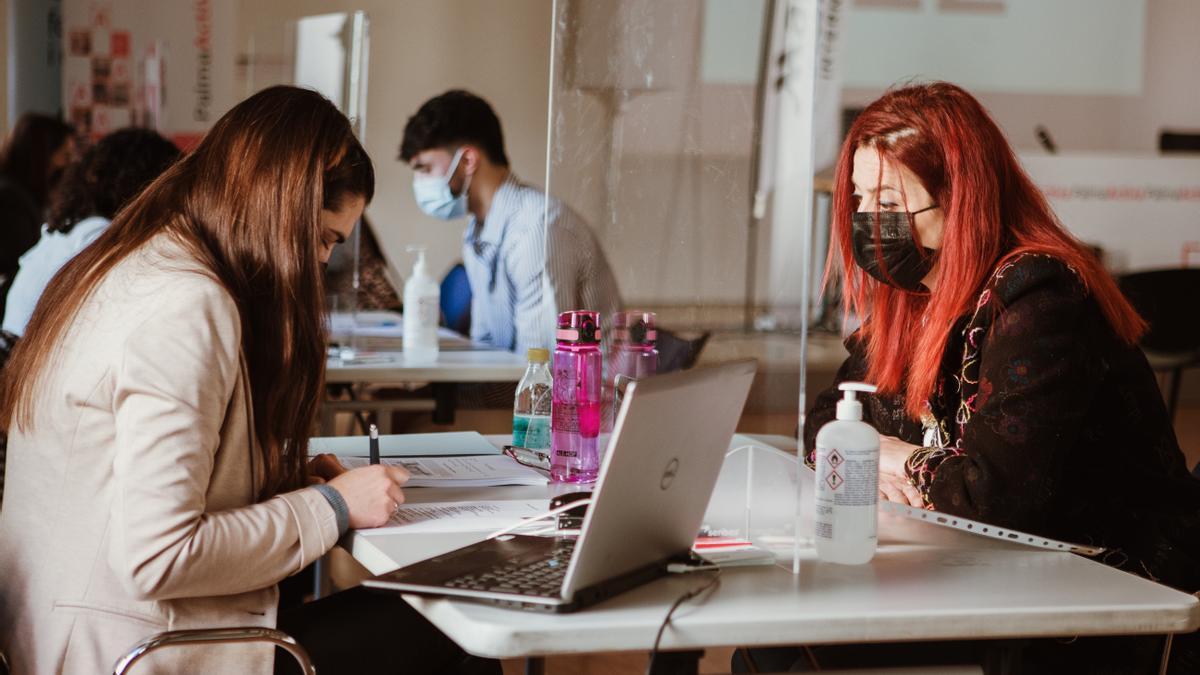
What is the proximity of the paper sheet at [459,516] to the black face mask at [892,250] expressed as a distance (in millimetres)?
610

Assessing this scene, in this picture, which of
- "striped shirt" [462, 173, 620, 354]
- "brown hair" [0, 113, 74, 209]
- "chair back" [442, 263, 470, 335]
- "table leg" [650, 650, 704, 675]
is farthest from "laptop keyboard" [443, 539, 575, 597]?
"brown hair" [0, 113, 74, 209]

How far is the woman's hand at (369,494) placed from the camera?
4.90ft

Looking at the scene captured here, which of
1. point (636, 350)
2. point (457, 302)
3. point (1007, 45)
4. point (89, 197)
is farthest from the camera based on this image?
point (1007, 45)

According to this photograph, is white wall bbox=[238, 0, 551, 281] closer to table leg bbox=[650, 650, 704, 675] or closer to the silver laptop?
the silver laptop

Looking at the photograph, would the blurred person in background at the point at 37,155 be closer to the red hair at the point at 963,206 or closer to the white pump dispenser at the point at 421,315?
the white pump dispenser at the point at 421,315

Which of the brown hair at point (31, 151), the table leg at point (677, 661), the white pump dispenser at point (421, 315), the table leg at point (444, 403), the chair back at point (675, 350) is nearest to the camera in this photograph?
the table leg at point (677, 661)

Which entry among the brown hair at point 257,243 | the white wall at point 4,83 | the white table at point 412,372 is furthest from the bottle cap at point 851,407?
the white wall at point 4,83

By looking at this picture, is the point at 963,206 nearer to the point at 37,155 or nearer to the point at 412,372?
the point at 412,372

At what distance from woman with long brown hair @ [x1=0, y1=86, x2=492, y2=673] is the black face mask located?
0.77m

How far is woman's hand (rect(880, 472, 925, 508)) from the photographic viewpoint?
1695 mm

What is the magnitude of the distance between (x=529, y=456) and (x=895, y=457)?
58 centimetres

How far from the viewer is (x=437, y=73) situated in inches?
270

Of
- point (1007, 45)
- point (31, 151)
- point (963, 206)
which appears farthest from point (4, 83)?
point (963, 206)

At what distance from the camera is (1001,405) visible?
159 cm
